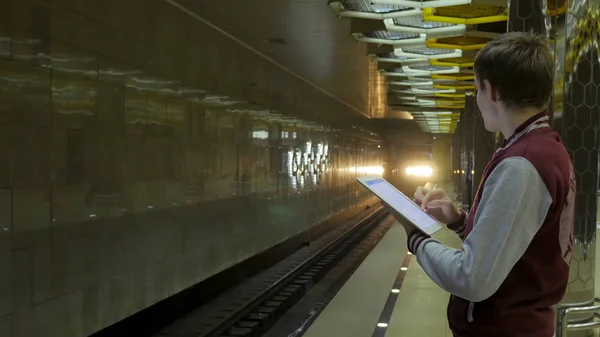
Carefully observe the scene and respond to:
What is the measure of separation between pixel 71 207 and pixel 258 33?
5223mm

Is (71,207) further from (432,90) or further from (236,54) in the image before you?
(432,90)

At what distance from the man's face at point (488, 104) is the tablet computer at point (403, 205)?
33 centimetres

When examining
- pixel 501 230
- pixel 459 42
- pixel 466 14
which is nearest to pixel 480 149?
pixel 459 42

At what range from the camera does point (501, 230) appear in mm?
1505

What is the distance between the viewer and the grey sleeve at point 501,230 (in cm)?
150

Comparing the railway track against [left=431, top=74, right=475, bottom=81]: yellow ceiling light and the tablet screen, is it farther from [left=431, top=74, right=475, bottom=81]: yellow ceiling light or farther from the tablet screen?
the tablet screen

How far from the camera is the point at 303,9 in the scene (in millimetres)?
8039

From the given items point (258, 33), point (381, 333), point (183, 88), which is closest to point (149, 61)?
point (183, 88)

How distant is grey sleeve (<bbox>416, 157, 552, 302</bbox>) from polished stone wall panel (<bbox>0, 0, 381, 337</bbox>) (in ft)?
12.9

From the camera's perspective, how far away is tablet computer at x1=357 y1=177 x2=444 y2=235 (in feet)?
5.89

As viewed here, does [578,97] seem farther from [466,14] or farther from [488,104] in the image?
[466,14]

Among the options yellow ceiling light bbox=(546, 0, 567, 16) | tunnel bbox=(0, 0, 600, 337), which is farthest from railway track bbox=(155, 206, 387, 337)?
yellow ceiling light bbox=(546, 0, 567, 16)

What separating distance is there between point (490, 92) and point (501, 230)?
0.39 m

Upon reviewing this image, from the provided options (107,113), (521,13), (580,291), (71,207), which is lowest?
(580,291)
